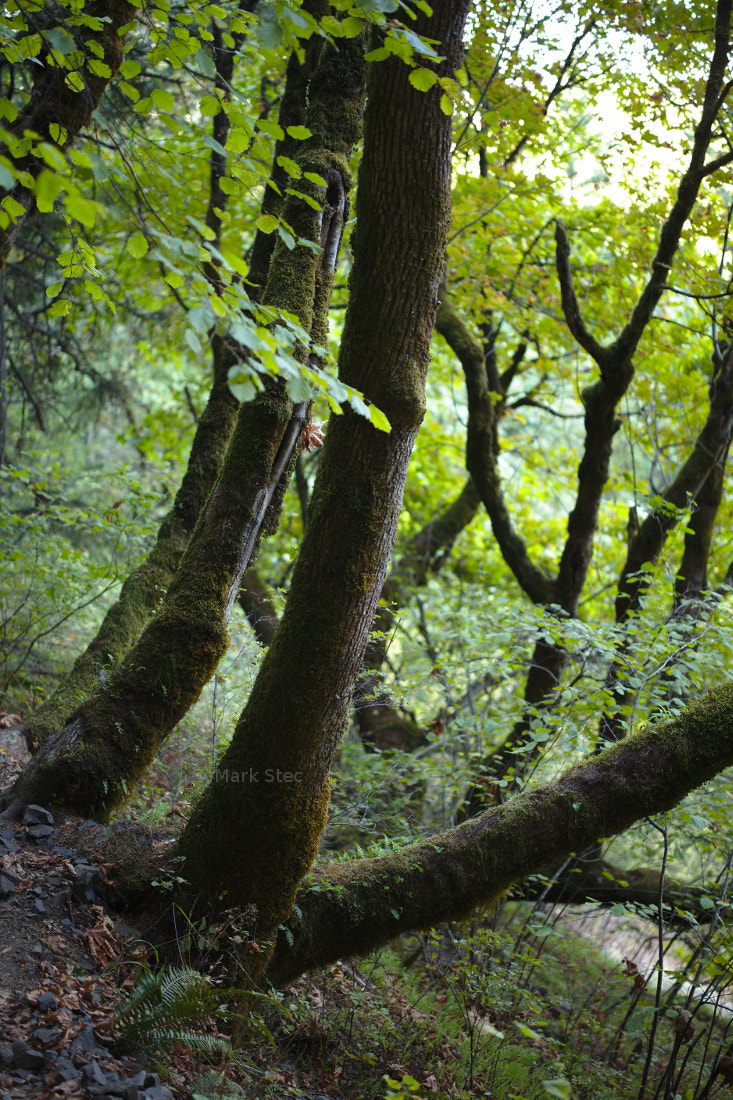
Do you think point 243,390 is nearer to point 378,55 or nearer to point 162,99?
point 378,55

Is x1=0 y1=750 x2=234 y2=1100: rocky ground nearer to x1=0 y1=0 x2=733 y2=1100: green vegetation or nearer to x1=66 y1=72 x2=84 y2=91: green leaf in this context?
x1=0 y1=0 x2=733 y2=1100: green vegetation

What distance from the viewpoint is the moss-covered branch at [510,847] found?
3.13 metres

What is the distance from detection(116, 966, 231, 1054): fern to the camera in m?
2.31

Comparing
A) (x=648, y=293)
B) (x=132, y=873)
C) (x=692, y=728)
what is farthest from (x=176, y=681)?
(x=648, y=293)

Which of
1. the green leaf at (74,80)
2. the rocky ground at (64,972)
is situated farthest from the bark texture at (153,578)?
the green leaf at (74,80)

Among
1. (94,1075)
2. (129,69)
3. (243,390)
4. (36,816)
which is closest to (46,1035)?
(94,1075)

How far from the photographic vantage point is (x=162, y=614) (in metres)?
3.71

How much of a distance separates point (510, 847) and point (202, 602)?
1903 mm

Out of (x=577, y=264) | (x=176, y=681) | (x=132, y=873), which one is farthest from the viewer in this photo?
(x=577, y=264)

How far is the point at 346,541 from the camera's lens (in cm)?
288

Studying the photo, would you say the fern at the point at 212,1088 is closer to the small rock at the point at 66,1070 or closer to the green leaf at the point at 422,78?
the small rock at the point at 66,1070

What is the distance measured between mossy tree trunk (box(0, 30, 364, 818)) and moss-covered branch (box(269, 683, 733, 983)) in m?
1.16

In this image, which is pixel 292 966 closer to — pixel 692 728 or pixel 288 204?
pixel 692 728

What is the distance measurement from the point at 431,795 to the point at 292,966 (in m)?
3.49
